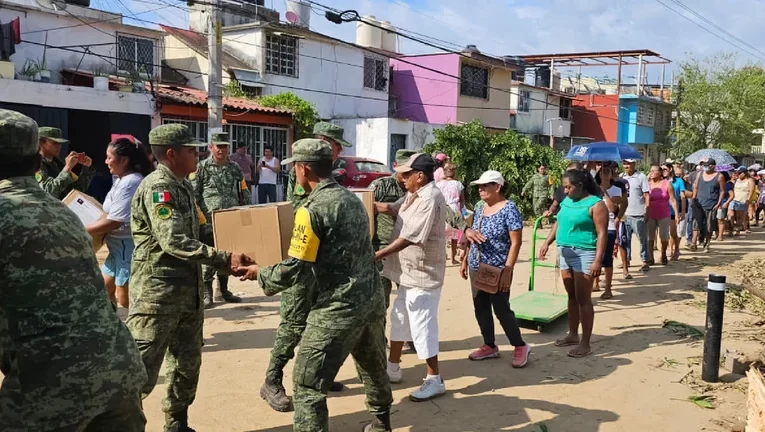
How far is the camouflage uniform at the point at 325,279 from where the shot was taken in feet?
10.7

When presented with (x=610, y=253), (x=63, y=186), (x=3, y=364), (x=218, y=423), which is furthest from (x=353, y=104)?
(x=3, y=364)

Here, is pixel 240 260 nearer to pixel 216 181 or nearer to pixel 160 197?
pixel 160 197

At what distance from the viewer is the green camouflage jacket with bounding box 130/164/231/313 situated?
3.36 m

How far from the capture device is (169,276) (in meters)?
3.46

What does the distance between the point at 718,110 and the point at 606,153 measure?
32.7 meters

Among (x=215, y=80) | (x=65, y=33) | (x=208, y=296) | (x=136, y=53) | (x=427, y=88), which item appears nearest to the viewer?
(x=208, y=296)

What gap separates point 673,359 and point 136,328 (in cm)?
471

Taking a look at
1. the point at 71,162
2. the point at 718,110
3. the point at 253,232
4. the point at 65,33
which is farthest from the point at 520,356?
the point at 718,110

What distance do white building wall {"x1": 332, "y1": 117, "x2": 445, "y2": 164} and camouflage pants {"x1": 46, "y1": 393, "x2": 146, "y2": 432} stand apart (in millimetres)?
20483

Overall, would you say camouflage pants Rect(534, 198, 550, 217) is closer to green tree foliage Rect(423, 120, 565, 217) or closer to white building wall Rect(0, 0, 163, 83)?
green tree foliage Rect(423, 120, 565, 217)

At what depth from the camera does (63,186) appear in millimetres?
5621

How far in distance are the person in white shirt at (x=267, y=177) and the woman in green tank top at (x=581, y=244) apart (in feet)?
34.4

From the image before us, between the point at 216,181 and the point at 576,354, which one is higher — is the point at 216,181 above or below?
above

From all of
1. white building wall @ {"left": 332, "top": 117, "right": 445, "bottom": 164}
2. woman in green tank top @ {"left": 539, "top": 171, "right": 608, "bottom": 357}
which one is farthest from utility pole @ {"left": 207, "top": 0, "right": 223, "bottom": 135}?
white building wall @ {"left": 332, "top": 117, "right": 445, "bottom": 164}
